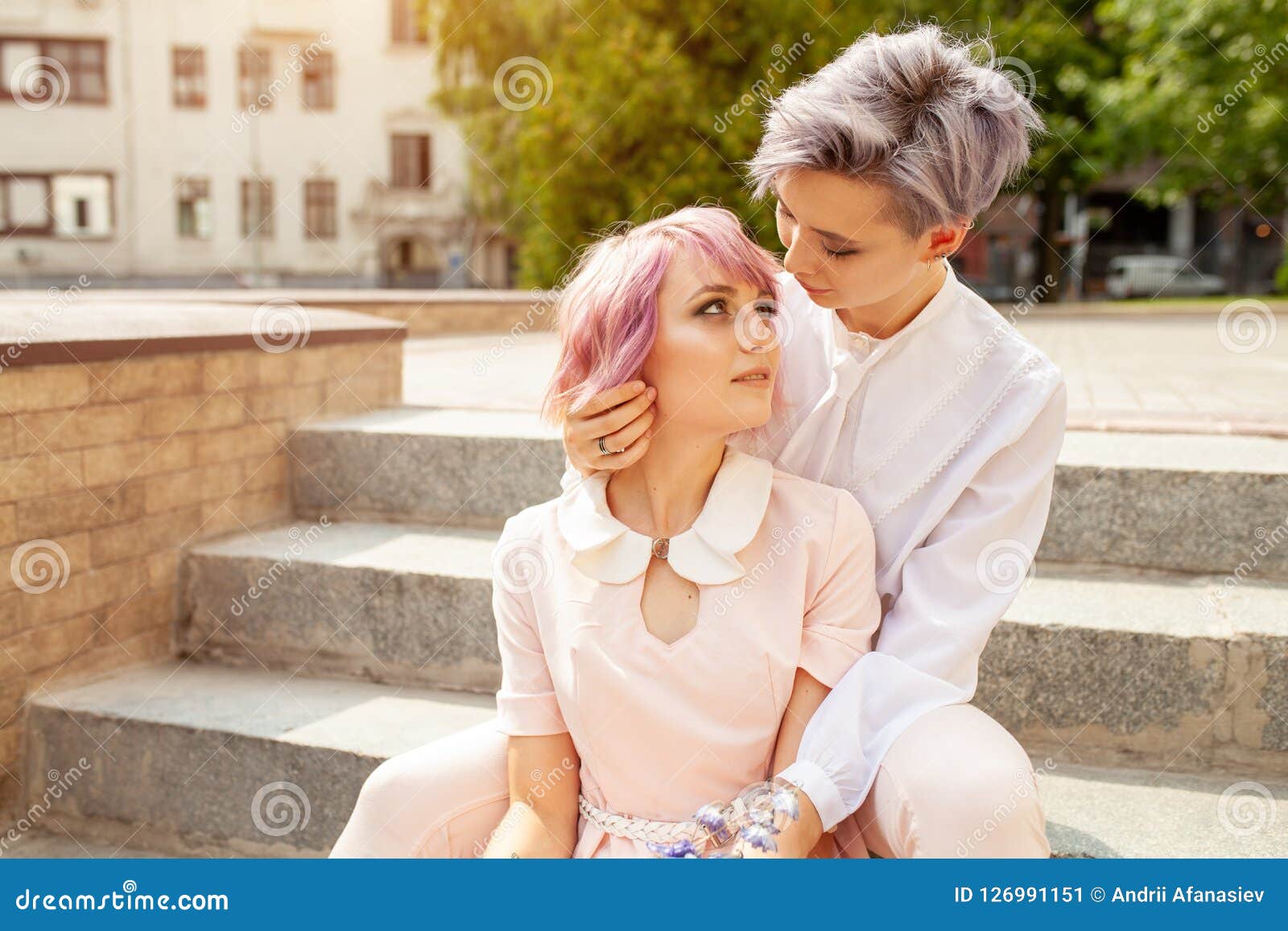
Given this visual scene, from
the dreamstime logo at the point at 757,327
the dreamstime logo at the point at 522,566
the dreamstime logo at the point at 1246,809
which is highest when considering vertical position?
the dreamstime logo at the point at 757,327

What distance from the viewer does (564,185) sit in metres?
14.5

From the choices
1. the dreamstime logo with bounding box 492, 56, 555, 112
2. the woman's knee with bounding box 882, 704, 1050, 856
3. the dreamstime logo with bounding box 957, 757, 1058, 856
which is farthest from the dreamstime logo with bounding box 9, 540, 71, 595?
the dreamstime logo with bounding box 492, 56, 555, 112

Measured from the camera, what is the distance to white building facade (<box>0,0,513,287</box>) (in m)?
27.1

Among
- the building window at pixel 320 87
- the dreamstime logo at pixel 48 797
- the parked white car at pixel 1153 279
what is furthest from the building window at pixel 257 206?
the dreamstime logo at pixel 48 797

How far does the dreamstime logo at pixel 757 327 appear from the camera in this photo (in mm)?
1841

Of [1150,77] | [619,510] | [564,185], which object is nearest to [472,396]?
[619,510]

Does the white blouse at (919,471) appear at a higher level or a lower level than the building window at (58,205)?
lower

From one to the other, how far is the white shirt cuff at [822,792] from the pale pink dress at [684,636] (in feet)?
0.38

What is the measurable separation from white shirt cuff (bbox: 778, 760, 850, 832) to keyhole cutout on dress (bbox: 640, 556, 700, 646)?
0.92 ft

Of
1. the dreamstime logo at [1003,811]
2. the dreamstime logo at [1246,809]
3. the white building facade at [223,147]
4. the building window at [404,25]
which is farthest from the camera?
the building window at [404,25]

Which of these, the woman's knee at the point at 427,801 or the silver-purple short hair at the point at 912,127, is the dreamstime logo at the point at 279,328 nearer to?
the woman's knee at the point at 427,801

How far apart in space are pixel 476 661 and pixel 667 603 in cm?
125

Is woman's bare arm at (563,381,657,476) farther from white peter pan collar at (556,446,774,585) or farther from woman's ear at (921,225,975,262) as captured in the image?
woman's ear at (921,225,975,262)
